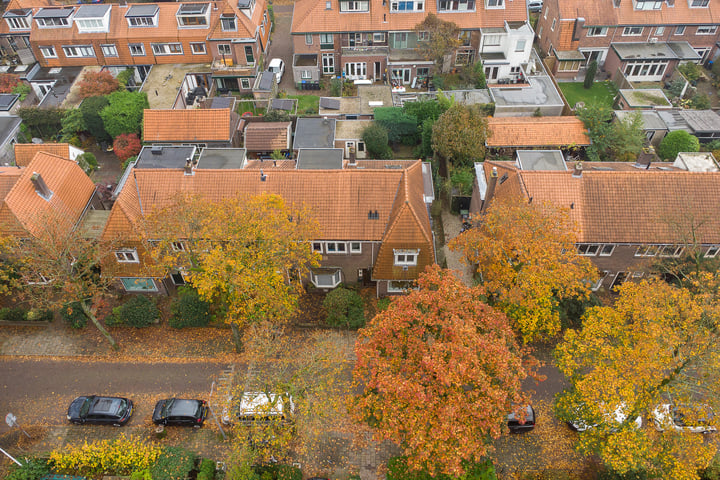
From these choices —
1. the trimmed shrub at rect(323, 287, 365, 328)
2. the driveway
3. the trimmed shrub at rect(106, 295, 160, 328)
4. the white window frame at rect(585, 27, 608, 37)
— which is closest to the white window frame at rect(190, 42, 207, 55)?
the driveway

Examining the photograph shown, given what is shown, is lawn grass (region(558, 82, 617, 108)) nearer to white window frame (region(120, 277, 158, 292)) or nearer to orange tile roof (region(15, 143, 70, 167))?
white window frame (region(120, 277, 158, 292))

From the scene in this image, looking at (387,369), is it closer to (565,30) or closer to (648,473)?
(648,473)

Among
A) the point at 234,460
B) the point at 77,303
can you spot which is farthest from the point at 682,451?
the point at 77,303

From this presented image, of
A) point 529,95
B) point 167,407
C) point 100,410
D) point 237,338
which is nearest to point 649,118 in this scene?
point 529,95

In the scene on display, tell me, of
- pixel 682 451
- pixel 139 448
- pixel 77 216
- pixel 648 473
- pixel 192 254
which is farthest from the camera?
pixel 77 216

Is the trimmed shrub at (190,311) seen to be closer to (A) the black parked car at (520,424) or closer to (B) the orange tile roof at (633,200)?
(A) the black parked car at (520,424)

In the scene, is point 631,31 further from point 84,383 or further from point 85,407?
point 85,407
